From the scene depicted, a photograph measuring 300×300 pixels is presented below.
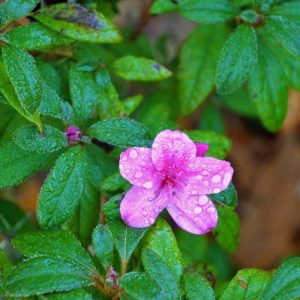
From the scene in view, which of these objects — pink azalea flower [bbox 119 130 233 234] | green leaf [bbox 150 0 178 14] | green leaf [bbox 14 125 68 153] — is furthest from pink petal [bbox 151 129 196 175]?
green leaf [bbox 150 0 178 14]

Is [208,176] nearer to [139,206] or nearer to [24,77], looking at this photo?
[139,206]

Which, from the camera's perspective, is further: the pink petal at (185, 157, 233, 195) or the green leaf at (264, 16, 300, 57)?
the green leaf at (264, 16, 300, 57)

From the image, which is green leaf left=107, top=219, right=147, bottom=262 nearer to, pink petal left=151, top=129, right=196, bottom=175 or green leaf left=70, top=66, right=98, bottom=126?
pink petal left=151, top=129, right=196, bottom=175

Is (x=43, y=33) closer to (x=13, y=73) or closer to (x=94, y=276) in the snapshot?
(x=13, y=73)

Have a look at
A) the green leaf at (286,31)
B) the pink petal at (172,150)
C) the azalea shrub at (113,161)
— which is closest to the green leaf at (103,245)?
the azalea shrub at (113,161)

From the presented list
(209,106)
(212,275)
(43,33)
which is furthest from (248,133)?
(43,33)

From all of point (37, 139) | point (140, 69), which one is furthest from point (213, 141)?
point (37, 139)
